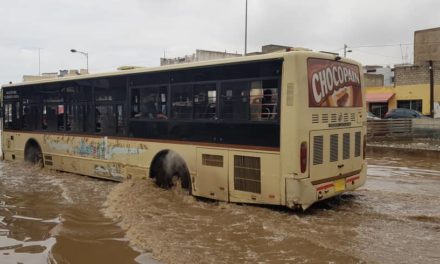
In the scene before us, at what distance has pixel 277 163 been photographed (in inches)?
324

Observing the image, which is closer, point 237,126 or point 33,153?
point 237,126

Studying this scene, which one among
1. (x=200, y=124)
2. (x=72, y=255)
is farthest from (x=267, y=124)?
(x=72, y=255)

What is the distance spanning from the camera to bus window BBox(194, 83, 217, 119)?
9336 millimetres

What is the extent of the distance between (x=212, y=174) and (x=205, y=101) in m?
1.41

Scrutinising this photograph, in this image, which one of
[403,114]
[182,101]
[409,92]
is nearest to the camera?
[182,101]

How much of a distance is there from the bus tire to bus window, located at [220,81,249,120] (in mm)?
7681

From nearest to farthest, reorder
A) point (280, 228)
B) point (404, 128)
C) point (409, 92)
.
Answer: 1. point (280, 228)
2. point (404, 128)
3. point (409, 92)

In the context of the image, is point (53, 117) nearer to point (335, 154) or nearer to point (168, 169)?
point (168, 169)

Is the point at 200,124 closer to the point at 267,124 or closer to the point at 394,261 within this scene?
the point at 267,124

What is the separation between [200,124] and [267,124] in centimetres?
167

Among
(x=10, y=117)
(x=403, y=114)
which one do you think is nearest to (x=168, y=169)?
(x=10, y=117)

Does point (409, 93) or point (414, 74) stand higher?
point (414, 74)

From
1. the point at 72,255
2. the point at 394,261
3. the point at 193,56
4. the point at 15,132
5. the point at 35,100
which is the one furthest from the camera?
the point at 193,56

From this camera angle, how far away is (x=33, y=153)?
591 inches
